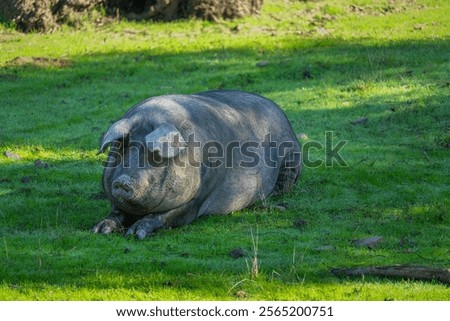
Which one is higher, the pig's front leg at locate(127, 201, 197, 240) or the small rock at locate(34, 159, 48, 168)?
the pig's front leg at locate(127, 201, 197, 240)

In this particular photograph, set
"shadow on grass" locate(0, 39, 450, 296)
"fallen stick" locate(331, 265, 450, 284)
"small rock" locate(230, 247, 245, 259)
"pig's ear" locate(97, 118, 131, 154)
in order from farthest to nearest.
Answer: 1. "pig's ear" locate(97, 118, 131, 154)
2. "small rock" locate(230, 247, 245, 259)
3. "shadow on grass" locate(0, 39, 450, 296)
4. "fallen stick" locate(331, 265, 450, 284)

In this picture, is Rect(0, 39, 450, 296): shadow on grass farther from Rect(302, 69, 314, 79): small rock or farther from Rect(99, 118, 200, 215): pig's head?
Rect(99, 118, 200, 215): pig's head

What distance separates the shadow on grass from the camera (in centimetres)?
958

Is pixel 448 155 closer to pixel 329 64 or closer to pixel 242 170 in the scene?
pixel 242 170

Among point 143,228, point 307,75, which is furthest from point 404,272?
point 307,75

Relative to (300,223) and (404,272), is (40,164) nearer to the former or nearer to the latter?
(300,223)

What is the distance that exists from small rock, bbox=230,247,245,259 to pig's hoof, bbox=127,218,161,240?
1.15m

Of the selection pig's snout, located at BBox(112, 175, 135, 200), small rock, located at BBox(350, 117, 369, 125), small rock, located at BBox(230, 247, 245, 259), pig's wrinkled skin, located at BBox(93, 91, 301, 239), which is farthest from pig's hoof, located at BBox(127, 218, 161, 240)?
small rock, located at BBox(350, 117, 369, 125)

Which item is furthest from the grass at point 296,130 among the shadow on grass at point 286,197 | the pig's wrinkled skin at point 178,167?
the pig's wrinkled skin at point 178,167

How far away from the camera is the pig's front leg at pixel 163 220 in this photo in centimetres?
1053

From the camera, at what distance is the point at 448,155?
14.7 metres

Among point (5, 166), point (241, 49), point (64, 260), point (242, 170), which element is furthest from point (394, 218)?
point (241, 49)

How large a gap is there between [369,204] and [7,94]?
31.2ft

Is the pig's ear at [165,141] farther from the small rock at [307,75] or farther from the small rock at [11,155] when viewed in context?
the small rock at [307,75]
